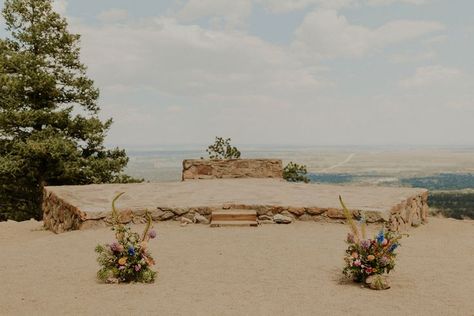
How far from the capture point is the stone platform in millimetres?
10008

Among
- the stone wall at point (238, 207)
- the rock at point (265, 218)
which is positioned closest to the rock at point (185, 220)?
the stone wall at point (238, 207)

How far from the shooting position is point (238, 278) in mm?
6234

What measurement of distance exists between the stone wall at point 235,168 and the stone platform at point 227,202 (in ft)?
7.27

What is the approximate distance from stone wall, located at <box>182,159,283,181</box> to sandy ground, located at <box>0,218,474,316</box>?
6461 mm

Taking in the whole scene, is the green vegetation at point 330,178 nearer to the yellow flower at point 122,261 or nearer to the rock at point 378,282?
the rock at point 378,282

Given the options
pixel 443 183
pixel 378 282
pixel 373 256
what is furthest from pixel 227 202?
pixel 443 183

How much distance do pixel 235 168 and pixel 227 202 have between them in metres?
5.61

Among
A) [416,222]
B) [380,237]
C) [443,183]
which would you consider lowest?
[443,183]

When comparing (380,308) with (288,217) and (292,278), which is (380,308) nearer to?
(292,278)

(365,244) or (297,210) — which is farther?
(297,210)

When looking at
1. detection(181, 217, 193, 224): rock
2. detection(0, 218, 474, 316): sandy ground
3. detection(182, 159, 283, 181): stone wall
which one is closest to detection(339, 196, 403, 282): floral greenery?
detection(0, 218, 474, 316): sandy ground

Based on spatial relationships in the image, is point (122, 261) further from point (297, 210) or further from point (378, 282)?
point (297, 210)

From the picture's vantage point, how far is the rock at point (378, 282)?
5836 millimetres

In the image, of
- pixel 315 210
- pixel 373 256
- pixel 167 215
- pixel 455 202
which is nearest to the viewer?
pixel 373 256
